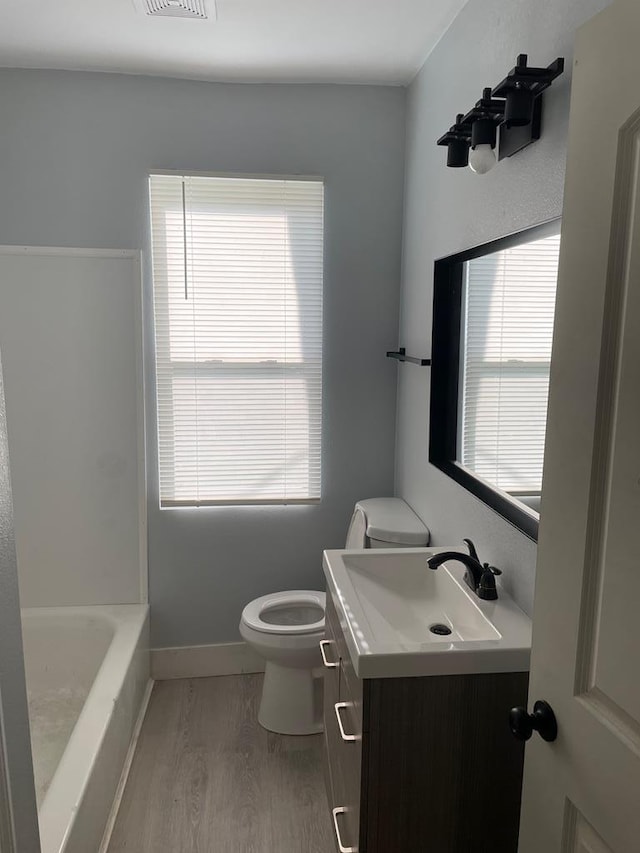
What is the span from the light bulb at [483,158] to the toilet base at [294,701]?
1938 millimetres

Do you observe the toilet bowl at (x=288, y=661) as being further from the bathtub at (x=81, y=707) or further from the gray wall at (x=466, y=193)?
the gray wall at (x=466, y=193)

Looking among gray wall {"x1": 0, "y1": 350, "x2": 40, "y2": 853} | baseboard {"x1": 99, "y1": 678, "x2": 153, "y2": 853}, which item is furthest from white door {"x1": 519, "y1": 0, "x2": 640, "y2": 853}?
baseboard {"x1": 99, "y1": 678, "x2": 153, "y2": 853}

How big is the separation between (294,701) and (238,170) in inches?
87.4

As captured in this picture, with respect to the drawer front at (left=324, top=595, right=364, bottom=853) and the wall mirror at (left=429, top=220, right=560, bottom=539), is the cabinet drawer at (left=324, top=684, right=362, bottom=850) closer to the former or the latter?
the drawer front at (left=324, top=595, right=364, bottom=853)

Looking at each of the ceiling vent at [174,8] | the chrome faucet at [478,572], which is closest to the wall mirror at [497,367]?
the chrome faucet at [478,572]

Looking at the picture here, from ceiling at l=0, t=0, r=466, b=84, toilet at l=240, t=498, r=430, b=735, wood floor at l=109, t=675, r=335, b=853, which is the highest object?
ceiling at l=0, t=0, r=466, b=84

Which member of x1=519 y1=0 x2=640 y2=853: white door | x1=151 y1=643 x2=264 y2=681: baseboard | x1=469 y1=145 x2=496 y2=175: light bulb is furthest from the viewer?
x1=151 y1=643 x2=264 y2=681: baseboard

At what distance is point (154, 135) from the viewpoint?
2742 millimetres

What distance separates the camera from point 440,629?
1825 mm

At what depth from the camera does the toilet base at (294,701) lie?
262cm

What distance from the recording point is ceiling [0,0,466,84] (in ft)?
7.10

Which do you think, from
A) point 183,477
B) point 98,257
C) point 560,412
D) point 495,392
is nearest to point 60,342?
point 98,257

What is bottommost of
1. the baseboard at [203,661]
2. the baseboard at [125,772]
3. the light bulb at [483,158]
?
the baseboard at [125,772]

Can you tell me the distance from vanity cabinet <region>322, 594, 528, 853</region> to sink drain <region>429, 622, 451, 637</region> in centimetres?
31
